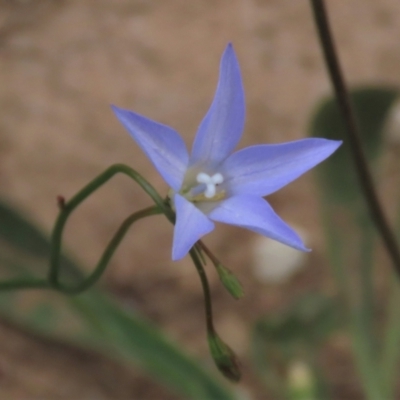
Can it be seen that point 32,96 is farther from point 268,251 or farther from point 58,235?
point 58,235

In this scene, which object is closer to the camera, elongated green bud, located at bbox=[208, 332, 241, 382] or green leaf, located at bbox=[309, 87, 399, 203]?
elongated green bud, located at bbox=[208, 332, 241, 382]

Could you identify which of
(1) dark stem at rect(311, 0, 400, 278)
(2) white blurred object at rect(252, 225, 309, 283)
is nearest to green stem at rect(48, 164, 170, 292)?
(1) dark stem at rect(311, 0, 400, 278)

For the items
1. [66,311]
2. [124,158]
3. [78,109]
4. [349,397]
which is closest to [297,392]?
[349,397]

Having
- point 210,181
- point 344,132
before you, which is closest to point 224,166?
point 210,181

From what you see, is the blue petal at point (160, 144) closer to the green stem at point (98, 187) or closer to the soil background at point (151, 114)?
the green stem at point (98, 187)

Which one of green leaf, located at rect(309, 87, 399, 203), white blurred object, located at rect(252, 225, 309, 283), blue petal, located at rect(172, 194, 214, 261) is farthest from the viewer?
white blurred object, located at rect(252, 225, 309, 283)

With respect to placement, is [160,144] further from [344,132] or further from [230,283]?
[344,132]

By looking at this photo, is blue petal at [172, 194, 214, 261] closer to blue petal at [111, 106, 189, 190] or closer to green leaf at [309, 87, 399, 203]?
blue petal at [111, 106, 189, 190]
